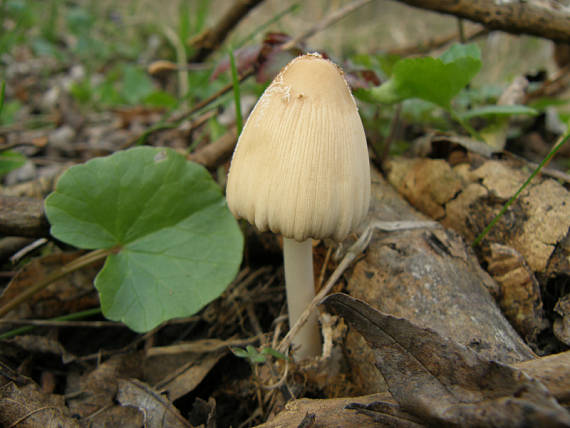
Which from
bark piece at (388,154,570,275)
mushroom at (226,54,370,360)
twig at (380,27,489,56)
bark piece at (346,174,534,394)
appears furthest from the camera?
twig at (380,27,489,56)

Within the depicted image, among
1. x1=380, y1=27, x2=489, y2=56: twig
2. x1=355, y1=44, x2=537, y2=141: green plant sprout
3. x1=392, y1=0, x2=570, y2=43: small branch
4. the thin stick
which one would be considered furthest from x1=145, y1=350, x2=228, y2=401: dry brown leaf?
x1=380, y1=27, x2=489, y2=56: twig

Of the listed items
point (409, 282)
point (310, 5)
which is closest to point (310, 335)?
point (409, 282)

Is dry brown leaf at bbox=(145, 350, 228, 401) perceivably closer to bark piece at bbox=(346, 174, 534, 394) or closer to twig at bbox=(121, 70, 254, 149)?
bark piece at bbox=(346, 174, 534, 394)

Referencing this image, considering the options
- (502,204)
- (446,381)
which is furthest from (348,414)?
(502,204)

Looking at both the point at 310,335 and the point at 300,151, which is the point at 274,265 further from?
the point at 300,151

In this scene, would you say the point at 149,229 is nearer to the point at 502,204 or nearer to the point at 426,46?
the point at 502,204

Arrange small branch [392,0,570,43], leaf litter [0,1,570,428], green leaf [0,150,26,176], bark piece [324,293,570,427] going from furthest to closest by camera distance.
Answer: green leaf [0,150,26,176]
small branch [392,0,570,43]
leaf litter [0,1,570,428]
bark piece [324,293,570,427]
